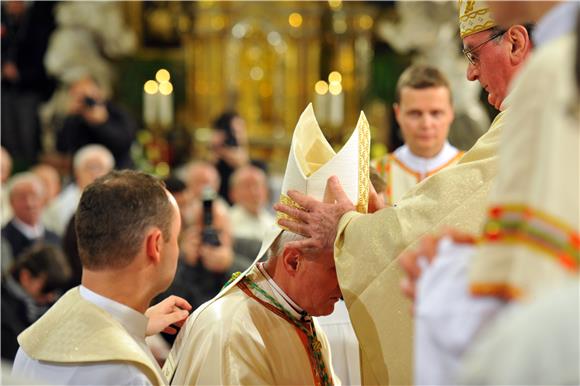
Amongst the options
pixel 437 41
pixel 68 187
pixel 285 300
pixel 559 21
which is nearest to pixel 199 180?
pixel 68 187

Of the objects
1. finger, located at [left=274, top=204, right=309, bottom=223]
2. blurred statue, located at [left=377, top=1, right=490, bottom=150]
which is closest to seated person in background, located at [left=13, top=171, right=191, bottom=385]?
finger, located at [left=274, top=204, right=309, bottom=223]

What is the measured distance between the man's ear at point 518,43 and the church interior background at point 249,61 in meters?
7.81

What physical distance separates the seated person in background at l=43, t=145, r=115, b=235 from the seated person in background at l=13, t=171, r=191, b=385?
5.36 m

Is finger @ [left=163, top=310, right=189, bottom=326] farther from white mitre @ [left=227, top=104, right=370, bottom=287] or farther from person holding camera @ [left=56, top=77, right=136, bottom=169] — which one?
person holding camera @ [left=56, top=77, right=136, bottom=169]

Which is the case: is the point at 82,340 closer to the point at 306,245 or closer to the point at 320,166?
the point at 306,245

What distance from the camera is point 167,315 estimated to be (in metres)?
3.71

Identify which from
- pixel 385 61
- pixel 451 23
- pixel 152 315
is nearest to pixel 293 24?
pixel 385 61

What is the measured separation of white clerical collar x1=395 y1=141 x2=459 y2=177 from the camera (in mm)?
6121

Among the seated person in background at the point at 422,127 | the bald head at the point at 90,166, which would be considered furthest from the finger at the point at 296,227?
the bald head at the point at 90,166

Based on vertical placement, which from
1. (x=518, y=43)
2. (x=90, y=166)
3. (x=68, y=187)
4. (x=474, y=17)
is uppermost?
(x=474, y=17)

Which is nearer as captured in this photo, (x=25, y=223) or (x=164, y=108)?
(x=25, y=223)

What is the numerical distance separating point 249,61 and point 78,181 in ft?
14.8

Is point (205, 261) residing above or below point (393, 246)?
below

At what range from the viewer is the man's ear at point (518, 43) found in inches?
147
